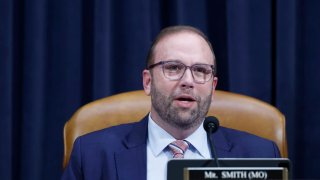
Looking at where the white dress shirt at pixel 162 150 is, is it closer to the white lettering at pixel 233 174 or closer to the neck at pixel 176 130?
the neck at pixel 176 130

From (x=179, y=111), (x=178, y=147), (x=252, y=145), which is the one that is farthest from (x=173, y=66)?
(x=252, y=145)

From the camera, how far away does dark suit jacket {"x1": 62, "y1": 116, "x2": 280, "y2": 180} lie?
1.69m

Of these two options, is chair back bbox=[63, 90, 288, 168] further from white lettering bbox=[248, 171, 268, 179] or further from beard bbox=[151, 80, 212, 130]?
white lettering bbox=[248, 171, 268, 179]

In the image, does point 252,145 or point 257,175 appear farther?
point 252,145

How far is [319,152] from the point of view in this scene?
2520 mm

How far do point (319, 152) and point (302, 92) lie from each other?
0.29 meters

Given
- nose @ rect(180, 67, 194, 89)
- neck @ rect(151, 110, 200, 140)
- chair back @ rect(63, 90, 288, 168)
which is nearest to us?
nose @ rect(180, 67, 194, 89)

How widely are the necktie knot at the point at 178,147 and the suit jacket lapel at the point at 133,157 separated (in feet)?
0.29

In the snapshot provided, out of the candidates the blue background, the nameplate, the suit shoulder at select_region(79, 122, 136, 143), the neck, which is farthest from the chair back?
the nameplate

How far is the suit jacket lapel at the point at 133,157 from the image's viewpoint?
5.49 feet

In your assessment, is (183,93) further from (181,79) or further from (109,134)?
(109,134)

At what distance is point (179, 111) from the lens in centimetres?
167

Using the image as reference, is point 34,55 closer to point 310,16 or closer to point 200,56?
point 200,56

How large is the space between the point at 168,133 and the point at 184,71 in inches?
8.8
